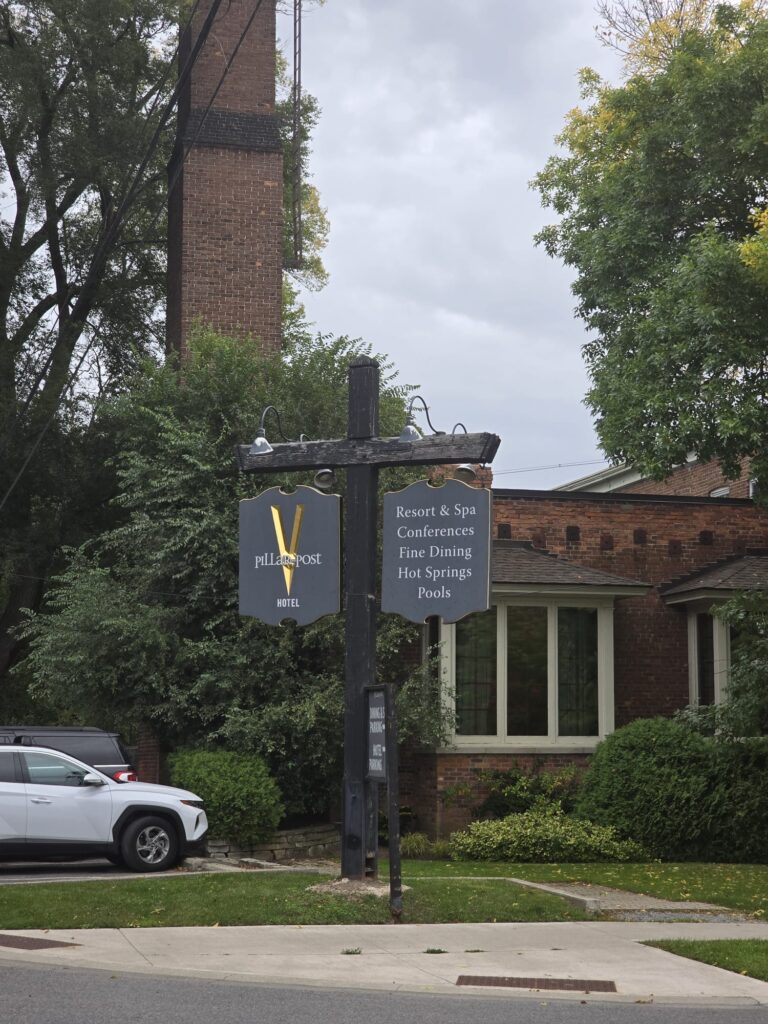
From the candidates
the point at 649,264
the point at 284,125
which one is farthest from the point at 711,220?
the point at 284,125

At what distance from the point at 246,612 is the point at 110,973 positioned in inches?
188

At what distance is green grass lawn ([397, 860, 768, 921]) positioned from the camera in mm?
14312

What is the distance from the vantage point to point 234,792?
59.7ft

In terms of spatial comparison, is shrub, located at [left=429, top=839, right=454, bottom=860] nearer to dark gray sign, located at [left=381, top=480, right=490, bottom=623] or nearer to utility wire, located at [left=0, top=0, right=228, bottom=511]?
dark gray sign, located at [left=381, top=480, right=490, bottom=623]

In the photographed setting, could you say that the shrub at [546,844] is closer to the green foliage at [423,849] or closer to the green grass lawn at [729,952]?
the green foliage at [423,849]

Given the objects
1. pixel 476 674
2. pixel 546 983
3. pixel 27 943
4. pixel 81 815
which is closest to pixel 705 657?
pixel 476 674

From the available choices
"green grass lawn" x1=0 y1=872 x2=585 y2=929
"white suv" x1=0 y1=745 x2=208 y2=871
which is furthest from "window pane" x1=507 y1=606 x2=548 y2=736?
"green grass lawn" x1=0 y1=872 x2=585 y2=929

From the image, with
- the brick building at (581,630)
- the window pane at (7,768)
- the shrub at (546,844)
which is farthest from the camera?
the brick building at (581,630)

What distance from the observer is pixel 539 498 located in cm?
2309

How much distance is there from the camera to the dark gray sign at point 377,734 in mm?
11894

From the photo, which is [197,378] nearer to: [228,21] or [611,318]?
[611,318]

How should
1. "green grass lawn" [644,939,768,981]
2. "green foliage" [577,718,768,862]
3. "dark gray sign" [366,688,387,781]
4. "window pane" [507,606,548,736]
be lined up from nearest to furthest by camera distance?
1. "green grass lawn" [644,939,768,981]
2. "dark gray sign" [366,688,387,781]
3. "green foliage" [577,718,768,862]
4. "window pane" [507,606,548,736]

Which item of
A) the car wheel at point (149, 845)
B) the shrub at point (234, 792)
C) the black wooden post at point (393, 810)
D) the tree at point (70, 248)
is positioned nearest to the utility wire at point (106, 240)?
the tree at point (70, 248)

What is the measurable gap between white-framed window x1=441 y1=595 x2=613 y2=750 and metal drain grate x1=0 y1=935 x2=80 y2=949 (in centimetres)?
1105
